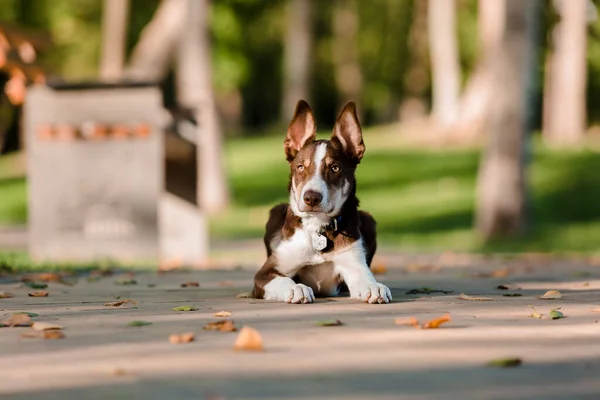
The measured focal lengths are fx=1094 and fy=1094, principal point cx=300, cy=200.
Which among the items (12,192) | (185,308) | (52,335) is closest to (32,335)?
(52,335)

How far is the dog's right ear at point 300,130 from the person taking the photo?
7.32 meters

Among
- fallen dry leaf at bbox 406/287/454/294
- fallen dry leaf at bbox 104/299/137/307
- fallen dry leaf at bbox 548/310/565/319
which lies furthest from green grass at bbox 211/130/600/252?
fallen dry leaf at bbox 548/310/565/319

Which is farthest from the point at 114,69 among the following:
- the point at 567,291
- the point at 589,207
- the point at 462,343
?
the point at 462,343

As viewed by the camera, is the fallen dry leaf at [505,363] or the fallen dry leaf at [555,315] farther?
the fallen dry leaf at [555,315]

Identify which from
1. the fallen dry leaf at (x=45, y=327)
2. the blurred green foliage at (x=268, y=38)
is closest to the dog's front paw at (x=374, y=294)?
the fallen dry leaf at (x=45, y=327)

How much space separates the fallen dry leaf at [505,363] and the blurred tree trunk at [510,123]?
48.2ft

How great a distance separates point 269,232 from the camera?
24.8 feet

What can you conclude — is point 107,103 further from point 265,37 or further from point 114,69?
point 265,37

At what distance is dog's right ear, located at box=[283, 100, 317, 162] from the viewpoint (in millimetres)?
7316

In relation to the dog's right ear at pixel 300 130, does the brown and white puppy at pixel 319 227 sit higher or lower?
lower

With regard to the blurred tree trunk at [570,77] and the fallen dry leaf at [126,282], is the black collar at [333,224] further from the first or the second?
the blurred tree trunk at [570,77]

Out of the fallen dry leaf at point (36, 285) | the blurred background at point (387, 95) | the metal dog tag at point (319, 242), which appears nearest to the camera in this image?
the metal dog tag at point (319, 242)

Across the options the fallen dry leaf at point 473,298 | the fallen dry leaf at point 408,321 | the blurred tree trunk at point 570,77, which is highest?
the blurred tree trunk at point 570,77

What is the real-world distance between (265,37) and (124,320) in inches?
1918
